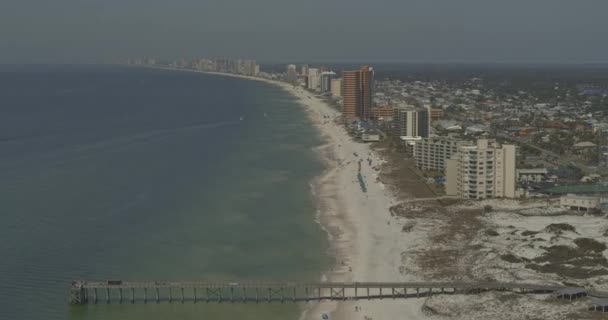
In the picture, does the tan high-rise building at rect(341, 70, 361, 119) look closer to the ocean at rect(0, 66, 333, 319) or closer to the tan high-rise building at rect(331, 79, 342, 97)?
the ocean at rect(0, 66, 333, 319)

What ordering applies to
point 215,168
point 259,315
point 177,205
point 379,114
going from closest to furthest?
point 259,315 → point 177,205 → point 215,168 → point 379,114

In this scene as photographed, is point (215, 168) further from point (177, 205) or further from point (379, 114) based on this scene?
Result: point (379, 114)

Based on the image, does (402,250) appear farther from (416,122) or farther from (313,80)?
(313,80)

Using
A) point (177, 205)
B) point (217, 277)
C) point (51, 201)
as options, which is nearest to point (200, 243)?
point (217, 277)

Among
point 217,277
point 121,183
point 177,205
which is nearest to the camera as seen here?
point 217,277

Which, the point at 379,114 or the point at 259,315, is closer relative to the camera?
the point at 259,315

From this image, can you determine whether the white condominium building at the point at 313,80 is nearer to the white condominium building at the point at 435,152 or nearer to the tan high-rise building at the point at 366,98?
the tan high-rise building at the point at 366,98
